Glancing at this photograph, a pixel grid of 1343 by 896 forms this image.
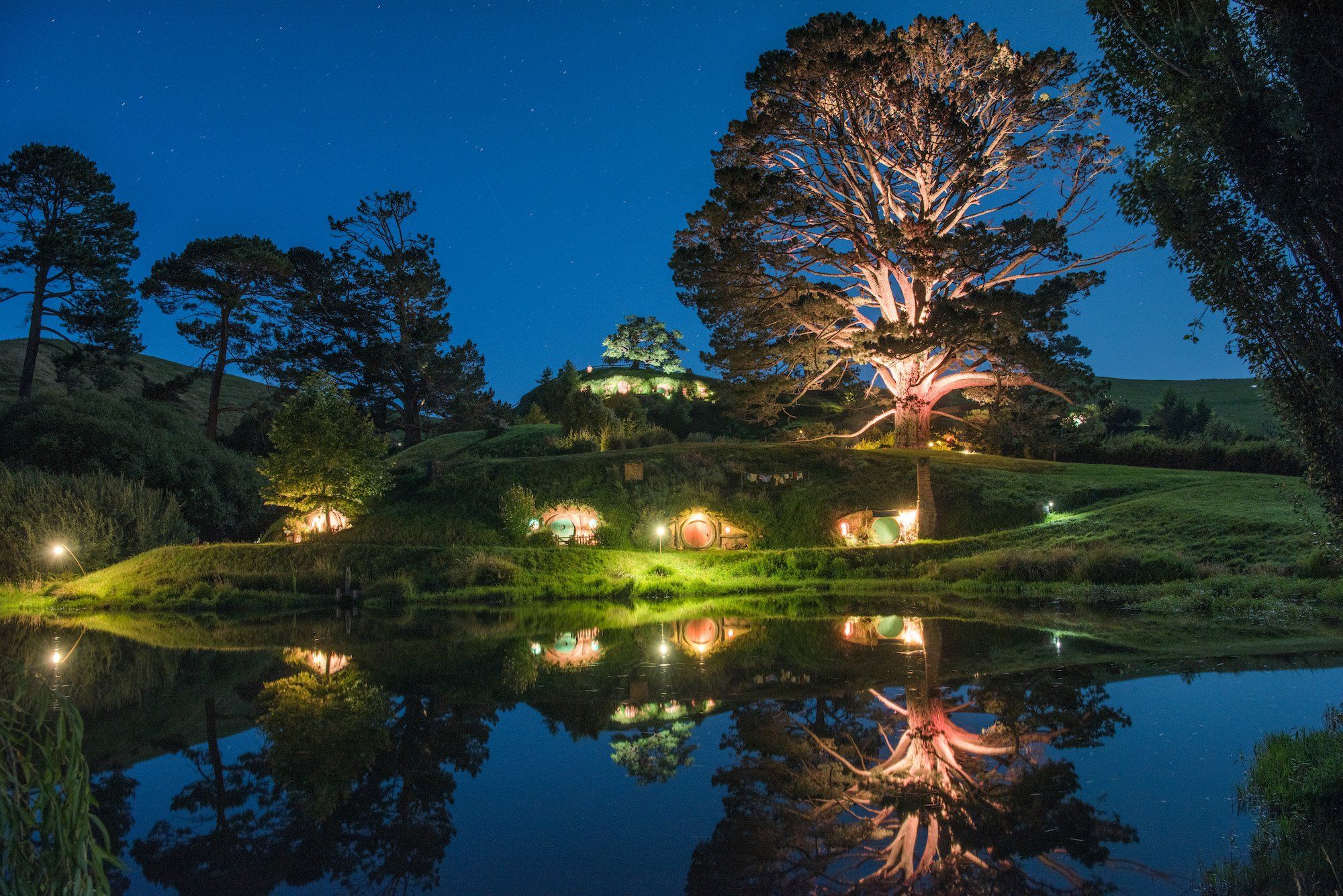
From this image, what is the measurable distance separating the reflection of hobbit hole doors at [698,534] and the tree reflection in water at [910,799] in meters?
21.0

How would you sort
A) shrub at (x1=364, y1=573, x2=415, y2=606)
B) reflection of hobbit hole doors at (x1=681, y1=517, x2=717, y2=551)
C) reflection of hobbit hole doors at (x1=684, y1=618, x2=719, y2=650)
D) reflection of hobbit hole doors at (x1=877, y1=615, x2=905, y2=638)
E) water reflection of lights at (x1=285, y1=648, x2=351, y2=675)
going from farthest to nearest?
reflection of hobbit hole doors at (x1=681, y1=517, x2=717, y2=551) < shrub at (x1=364, y1=573, x2=415, y2=606) < reflection of hobbit hole doors at (x1=877, y1=615, x2=905, y2=638) < reflection of hobbit hole doors at (x1=684, y1=618, x2=719, y2=650) < water reflection of lights at (x1=285, y1=648, x2=351, y2=675)

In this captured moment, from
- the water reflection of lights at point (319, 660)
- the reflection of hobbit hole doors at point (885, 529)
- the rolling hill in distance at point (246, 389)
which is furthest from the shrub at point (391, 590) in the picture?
the rolling hill in distance at point (246, 389)

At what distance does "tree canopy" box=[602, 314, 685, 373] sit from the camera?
71.0 meters

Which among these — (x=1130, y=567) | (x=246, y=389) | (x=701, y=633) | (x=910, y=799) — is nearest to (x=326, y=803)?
(x=910, y=799)

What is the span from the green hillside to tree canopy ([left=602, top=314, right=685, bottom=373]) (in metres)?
46.9

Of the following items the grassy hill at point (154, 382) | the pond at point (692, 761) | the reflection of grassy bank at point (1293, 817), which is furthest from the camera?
the grassy hill at point (154, 382)

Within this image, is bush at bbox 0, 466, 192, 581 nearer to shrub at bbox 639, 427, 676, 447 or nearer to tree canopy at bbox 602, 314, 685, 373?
shrub at bbox 639, 427, 676, 447

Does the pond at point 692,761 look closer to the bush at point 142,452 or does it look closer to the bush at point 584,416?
the bush at point 142,452

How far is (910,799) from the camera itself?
228 inches

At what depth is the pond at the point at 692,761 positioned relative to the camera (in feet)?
16.0

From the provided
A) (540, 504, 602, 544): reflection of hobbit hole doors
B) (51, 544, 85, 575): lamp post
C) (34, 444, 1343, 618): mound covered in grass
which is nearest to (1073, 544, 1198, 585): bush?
(34, 444, 1343, 618): mound covered in grass

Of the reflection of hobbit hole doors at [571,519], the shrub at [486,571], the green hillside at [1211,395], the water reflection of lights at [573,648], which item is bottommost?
the water reflection of lights at [573,648]

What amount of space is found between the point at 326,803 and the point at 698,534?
24.5m

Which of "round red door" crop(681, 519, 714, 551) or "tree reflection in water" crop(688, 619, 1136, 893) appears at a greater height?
"round red door" crop(681, 519, 714, 551)
